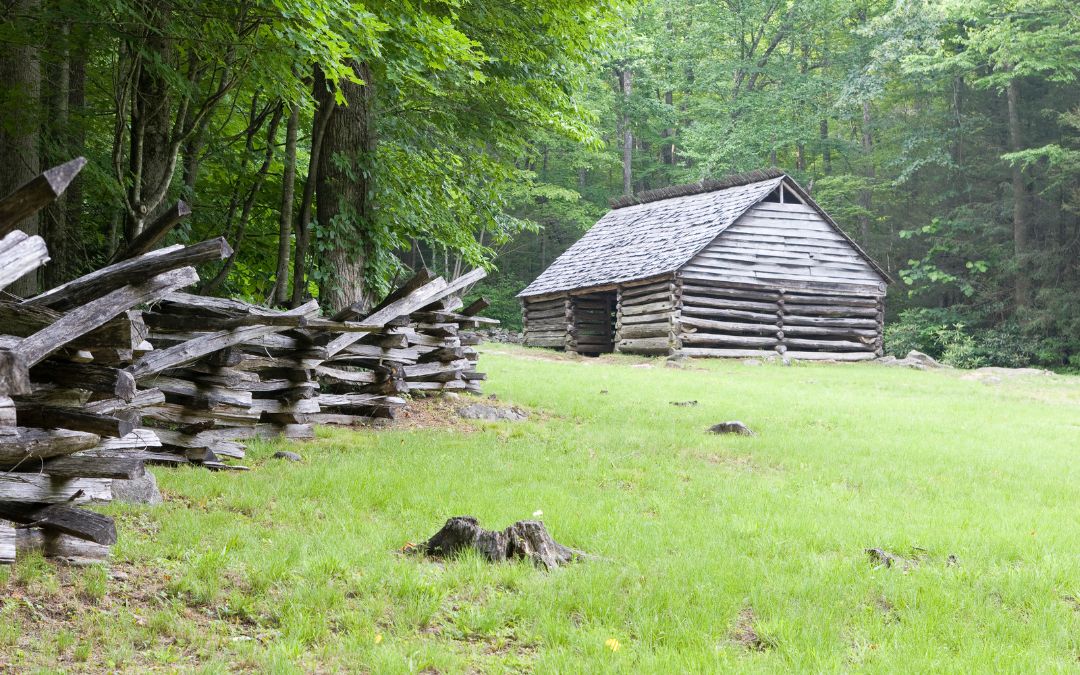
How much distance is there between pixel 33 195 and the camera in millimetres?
3594

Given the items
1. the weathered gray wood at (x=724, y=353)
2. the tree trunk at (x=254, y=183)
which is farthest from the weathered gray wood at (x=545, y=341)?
the tree trunk at (x=254, y=183)

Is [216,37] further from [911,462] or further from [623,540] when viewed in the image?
[911,462]

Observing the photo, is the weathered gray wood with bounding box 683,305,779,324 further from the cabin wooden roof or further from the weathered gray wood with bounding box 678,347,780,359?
the cabin wooden roof

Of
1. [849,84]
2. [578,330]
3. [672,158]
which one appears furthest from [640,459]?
[672,158]

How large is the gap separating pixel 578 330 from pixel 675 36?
26.8 meters

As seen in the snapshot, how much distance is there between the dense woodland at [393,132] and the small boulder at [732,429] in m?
4.69

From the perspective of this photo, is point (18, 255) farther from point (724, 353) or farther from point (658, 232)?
point (658, 232)

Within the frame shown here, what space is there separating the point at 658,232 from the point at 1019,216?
13631 mm

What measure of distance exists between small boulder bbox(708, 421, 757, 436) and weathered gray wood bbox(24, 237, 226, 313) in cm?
723

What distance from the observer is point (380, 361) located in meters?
10.6

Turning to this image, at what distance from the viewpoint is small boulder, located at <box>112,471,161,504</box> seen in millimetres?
5855

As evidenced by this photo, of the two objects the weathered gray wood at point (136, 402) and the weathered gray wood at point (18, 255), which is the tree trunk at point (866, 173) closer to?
the weathered gray wood at point (136, 402)

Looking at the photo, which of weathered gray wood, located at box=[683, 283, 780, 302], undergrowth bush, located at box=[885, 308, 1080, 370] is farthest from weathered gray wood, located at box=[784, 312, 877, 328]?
undergrowth bush, located at box=[885, 308, 1080, 370]

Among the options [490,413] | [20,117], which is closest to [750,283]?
[490,413]
